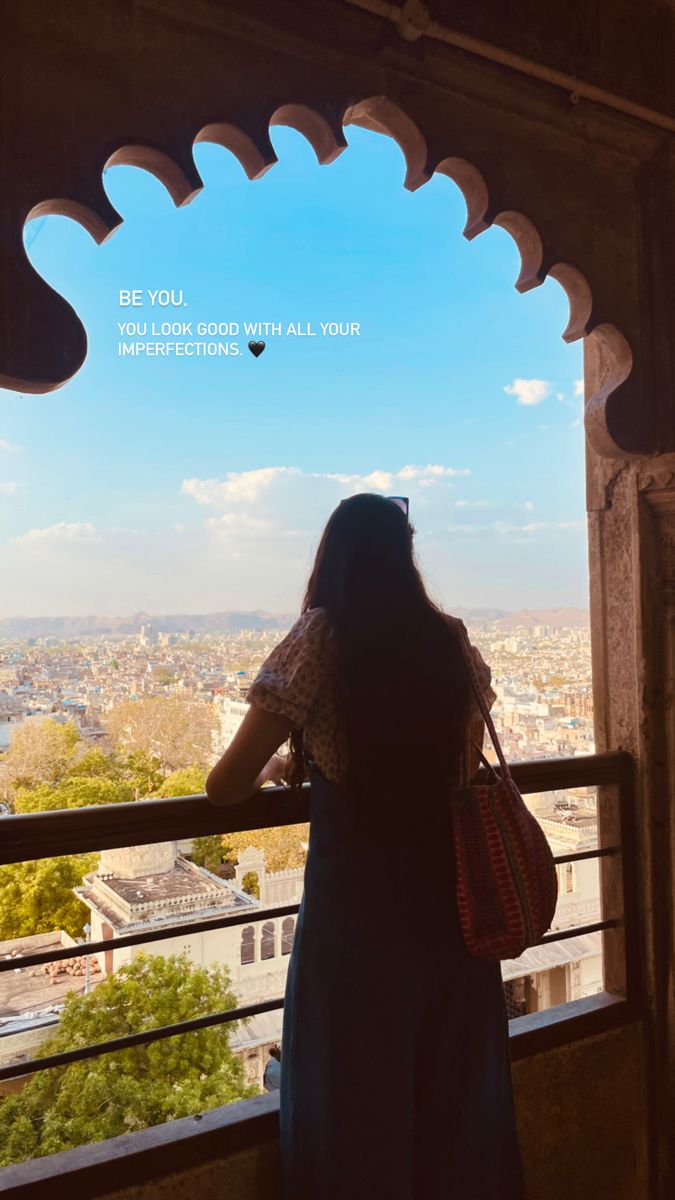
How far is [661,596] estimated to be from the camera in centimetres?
190

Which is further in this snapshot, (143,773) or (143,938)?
(143,773)

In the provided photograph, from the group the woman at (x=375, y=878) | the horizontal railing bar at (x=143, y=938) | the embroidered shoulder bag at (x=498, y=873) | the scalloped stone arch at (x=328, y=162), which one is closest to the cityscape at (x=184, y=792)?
the horizontal railing bar at (x=143, y=938)

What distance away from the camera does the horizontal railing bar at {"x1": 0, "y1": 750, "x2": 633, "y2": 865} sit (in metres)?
1.21

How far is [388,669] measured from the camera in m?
1.09

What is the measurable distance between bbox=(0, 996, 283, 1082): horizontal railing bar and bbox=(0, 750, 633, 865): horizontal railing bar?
11.8 inches

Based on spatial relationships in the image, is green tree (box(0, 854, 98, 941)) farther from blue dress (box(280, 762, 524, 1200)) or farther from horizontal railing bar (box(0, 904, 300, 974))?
blue dress (box(280, 762, 524, 1200))

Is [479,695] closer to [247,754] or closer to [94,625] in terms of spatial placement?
[247,754]

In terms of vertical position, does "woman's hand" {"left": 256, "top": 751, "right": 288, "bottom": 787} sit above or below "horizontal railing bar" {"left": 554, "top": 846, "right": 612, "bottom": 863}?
above


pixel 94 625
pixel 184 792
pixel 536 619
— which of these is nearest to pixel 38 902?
pixel 184 792

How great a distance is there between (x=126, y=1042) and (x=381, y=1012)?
46 centimetres

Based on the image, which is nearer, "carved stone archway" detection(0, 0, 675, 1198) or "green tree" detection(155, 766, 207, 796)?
"carved stone archway" detection(0, 0, 675, 1198)

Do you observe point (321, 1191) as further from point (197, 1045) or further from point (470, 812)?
point (197, 1045)

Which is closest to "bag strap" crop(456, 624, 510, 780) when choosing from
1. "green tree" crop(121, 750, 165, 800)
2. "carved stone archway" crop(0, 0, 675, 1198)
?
"carved stone archway" crop(0, 0, 675, 1198)

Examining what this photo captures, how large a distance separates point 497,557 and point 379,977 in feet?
37.6
